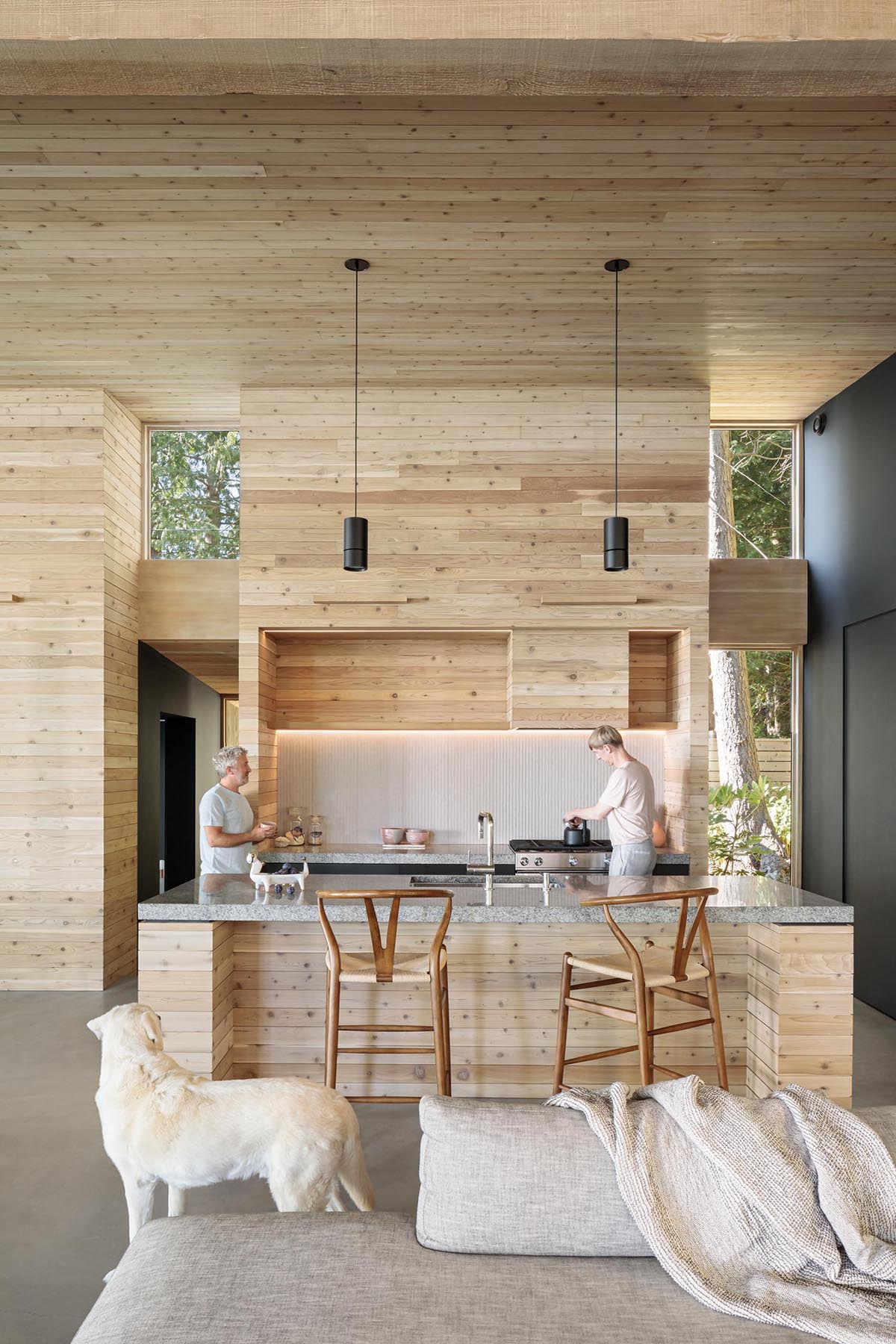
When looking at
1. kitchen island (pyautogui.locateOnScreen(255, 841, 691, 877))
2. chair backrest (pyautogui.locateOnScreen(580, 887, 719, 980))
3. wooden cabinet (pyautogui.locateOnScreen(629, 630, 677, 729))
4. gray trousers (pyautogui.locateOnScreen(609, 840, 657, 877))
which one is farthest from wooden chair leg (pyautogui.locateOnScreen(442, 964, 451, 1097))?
wooden cabinet (pyautogui.locateOnScreen(629, 630, 677, 729))

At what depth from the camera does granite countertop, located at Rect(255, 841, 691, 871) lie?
6.08 meters

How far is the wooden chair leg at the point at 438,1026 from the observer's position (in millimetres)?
3402

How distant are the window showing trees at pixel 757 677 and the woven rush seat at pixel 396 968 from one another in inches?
167

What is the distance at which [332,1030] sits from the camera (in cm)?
346

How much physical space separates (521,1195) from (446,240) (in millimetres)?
4052

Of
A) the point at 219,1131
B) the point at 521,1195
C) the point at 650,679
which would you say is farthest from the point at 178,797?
the point at 521,1195

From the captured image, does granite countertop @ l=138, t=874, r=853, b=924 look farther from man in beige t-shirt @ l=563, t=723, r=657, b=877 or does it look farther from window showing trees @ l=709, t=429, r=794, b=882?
window showing trees @ l=709, t=429, r=794, b=882

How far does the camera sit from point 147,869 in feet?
24.1

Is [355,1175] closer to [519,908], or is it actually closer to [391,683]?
[519,908]

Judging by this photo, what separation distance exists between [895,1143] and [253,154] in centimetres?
397

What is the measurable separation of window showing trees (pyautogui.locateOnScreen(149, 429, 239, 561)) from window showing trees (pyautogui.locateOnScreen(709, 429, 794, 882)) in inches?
144

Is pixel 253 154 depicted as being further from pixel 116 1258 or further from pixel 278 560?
pixel 116 1258

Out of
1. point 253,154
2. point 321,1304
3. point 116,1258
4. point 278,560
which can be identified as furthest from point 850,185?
point 116,1258

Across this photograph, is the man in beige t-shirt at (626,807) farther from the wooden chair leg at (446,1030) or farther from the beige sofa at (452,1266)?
the beige sofa at (452,1266)
